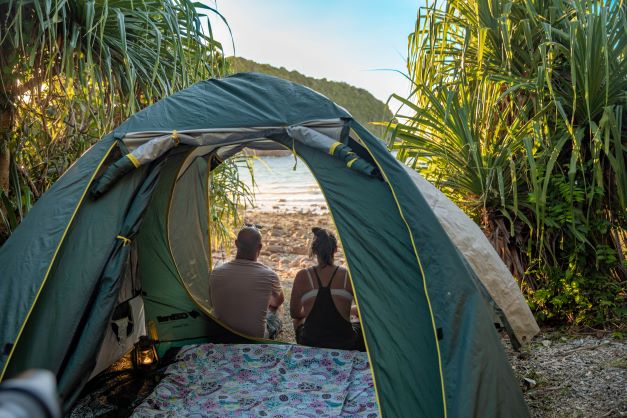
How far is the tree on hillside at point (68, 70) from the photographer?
330 cm

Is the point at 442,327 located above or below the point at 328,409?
above

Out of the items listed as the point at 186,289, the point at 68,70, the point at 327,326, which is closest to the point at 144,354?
the point at 186,289

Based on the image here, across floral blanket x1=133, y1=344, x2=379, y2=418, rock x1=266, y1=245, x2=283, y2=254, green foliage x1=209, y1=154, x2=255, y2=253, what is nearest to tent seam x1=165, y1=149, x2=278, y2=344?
floral blanket x1=133, y1=344, x2=379, y2=418

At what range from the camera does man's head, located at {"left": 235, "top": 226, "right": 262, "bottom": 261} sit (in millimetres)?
3664

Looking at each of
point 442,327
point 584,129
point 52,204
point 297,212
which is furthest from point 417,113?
point 297,212

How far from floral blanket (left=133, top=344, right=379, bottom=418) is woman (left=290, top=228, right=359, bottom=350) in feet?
0.33

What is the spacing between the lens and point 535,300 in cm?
385

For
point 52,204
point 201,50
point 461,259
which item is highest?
point 201,50

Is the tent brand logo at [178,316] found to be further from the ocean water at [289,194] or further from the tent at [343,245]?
the ocean water at [289,194]

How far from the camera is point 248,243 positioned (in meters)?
3.65

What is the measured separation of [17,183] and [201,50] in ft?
4.71

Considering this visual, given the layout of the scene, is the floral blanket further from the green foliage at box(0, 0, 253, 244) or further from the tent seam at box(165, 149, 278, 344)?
the green foliage at box(0, 0, 253, 244)

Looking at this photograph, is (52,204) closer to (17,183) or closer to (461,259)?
(17,183)

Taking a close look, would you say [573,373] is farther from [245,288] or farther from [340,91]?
[340,91]
